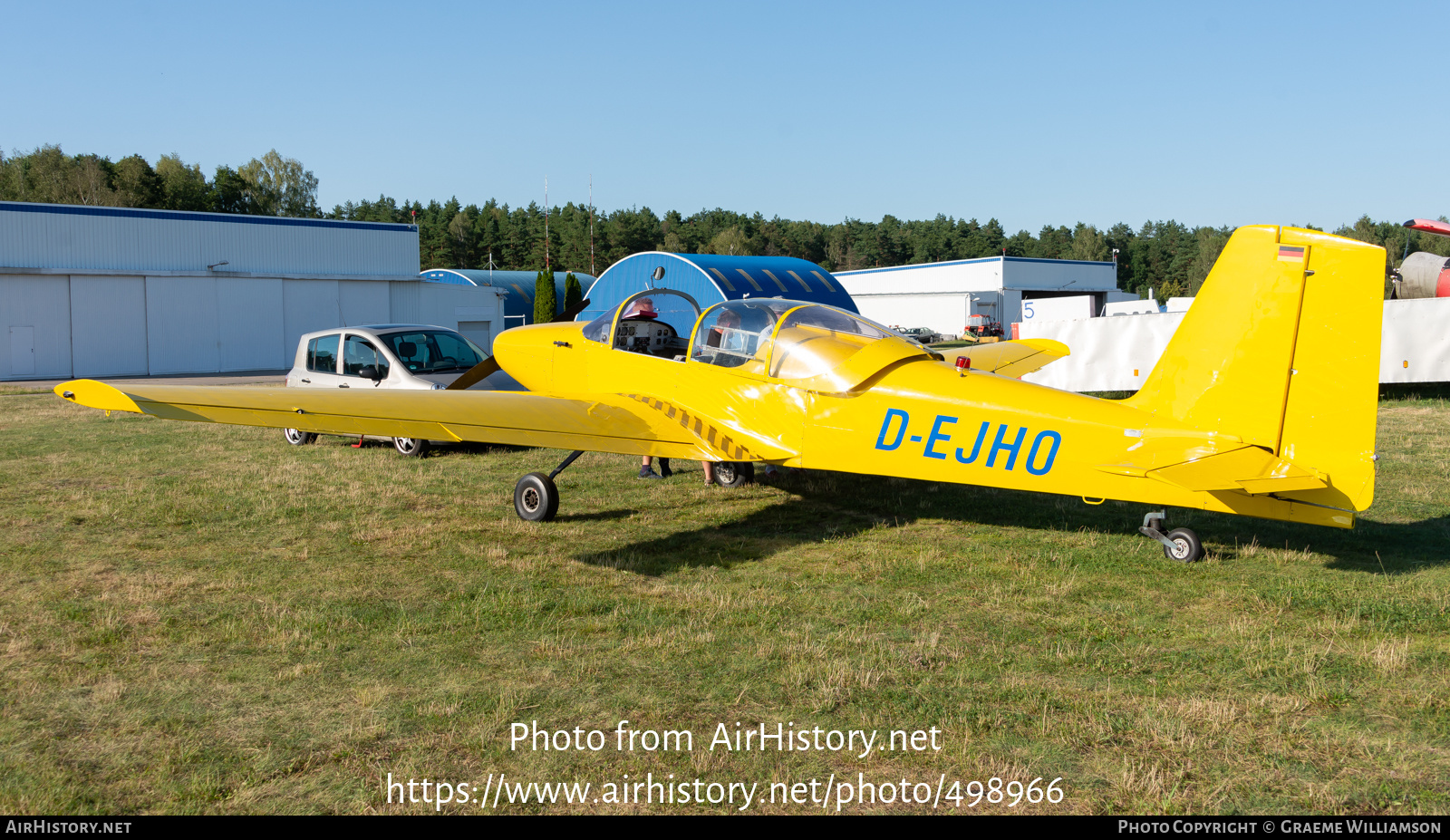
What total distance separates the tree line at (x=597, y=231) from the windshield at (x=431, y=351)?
40.1 metres

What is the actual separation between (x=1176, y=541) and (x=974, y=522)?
5.80 ft

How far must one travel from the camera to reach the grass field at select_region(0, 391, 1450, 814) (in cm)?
350

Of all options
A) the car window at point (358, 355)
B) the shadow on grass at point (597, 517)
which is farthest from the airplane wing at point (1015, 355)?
the car window at point (358, 355)

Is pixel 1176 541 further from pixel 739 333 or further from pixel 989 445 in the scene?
pixel 739 333

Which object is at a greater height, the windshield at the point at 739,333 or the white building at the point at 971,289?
the white building at the point at 971,289

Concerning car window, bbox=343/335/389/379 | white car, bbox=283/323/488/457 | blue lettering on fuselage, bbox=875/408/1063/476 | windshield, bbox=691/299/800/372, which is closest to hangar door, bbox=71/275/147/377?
white car, bbox=283/323/488/457

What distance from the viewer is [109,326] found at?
28.2 metres

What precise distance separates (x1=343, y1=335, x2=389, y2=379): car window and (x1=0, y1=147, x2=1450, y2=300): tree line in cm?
4043

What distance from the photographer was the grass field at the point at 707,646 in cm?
350

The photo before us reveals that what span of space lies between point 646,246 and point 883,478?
7749cm

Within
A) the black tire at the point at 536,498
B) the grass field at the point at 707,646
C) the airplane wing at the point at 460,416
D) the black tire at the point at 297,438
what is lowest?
the grass field at the point at 707,646

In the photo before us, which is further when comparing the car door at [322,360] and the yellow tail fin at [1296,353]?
the car door at [322,360]

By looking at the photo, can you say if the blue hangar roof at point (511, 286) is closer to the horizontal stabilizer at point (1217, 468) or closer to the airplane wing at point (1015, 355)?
the airplane wing at point (1015, 355)
